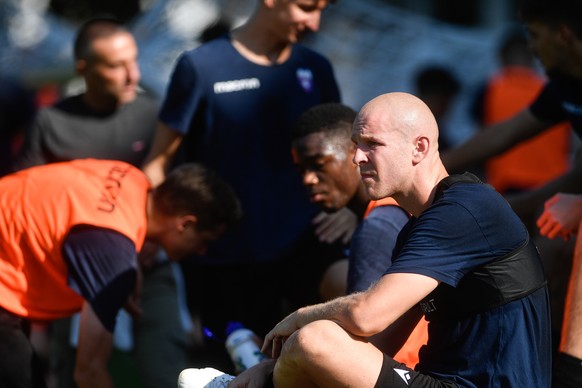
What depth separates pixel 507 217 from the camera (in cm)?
378

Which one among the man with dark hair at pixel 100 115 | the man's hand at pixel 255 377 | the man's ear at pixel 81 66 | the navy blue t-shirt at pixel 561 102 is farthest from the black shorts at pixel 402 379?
the man's ear at pixel 81 66

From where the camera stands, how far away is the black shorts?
3.77 m

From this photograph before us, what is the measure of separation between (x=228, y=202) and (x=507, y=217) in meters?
1.56

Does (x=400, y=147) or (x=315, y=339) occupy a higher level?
(x=400, y=147)

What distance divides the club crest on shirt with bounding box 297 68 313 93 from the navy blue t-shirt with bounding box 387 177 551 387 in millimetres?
1772

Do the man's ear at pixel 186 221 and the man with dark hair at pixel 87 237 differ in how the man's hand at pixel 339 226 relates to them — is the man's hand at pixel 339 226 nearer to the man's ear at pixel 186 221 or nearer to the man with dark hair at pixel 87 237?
the man with dark hair at pixel 87 237

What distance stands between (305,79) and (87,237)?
153 centimetres

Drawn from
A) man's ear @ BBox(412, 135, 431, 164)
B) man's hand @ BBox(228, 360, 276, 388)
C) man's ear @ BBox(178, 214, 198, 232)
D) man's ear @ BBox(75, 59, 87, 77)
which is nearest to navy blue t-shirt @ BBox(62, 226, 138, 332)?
man's ear @ BBox(178, 214, 198, 232)

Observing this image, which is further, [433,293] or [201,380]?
[201,380]

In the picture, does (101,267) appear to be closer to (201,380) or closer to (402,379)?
(201,380)

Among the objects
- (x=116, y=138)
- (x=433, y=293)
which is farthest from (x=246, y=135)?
(x=433, y=293)

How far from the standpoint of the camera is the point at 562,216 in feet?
15.0

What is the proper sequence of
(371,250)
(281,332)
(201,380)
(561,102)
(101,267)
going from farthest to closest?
(561,102), (101,267), (371,250), (201,380), (281,332)

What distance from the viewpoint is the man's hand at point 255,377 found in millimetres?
4047
